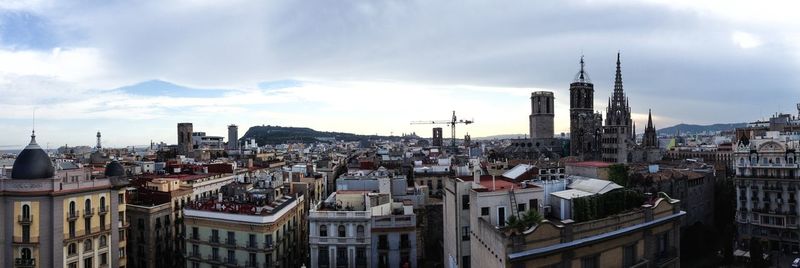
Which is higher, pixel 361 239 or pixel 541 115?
pixel 541 115

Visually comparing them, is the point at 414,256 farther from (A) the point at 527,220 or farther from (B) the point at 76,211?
(B) the point at 76,211

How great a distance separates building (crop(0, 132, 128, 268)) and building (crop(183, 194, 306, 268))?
845 cm

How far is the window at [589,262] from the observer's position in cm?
3719

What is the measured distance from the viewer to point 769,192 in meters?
74.4

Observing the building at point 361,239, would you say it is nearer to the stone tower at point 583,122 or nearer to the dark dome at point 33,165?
the dark dome at point 33,165

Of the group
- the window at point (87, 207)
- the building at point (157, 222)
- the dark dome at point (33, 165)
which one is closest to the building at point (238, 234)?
the building at point (157, 222)

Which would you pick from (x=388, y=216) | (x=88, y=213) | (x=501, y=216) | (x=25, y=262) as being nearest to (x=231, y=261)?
(x=88, y=213)

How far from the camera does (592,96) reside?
152875 millimetres

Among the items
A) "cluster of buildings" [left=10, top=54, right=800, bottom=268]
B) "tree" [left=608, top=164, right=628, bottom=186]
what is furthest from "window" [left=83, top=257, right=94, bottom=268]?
"tree" [left=608, top=164, right=628, bottom=186]

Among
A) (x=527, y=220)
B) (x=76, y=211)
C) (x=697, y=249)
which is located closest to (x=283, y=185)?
(x=76, y=211)

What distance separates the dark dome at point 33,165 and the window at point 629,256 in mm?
47029

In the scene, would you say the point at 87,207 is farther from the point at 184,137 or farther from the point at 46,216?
the point at 184,137

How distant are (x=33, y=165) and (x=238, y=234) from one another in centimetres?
1833

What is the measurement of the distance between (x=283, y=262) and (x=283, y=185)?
19.6 metres
